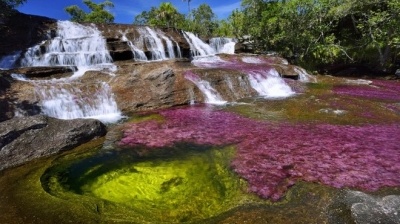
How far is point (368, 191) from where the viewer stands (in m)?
8.02

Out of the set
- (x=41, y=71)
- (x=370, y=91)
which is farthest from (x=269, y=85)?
(x=41, y=71)

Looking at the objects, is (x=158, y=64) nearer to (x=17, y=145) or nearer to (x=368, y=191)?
(x=17, y=145)

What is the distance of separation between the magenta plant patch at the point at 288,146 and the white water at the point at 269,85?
23.8 feet

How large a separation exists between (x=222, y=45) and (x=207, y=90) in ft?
76.5

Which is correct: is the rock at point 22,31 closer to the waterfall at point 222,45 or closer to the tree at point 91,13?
the waterfall at point 222,45

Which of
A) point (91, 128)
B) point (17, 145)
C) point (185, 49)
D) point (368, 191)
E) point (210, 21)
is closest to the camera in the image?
point (368, 191)

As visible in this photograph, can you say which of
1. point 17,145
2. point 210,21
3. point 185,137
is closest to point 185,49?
point 185,137

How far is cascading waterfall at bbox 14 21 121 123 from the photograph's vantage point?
53.6 feet

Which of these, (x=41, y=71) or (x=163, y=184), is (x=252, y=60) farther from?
(x=163, y=184)

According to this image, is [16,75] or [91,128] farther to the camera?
[16,75]

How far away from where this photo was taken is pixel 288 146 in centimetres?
1145

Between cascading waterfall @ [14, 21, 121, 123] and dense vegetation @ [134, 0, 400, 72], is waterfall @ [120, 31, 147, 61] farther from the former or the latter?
dense vegetation @ [134, 0, 400, 72]

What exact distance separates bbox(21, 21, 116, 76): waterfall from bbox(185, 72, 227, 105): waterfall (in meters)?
6.26

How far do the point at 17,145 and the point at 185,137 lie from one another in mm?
6477
